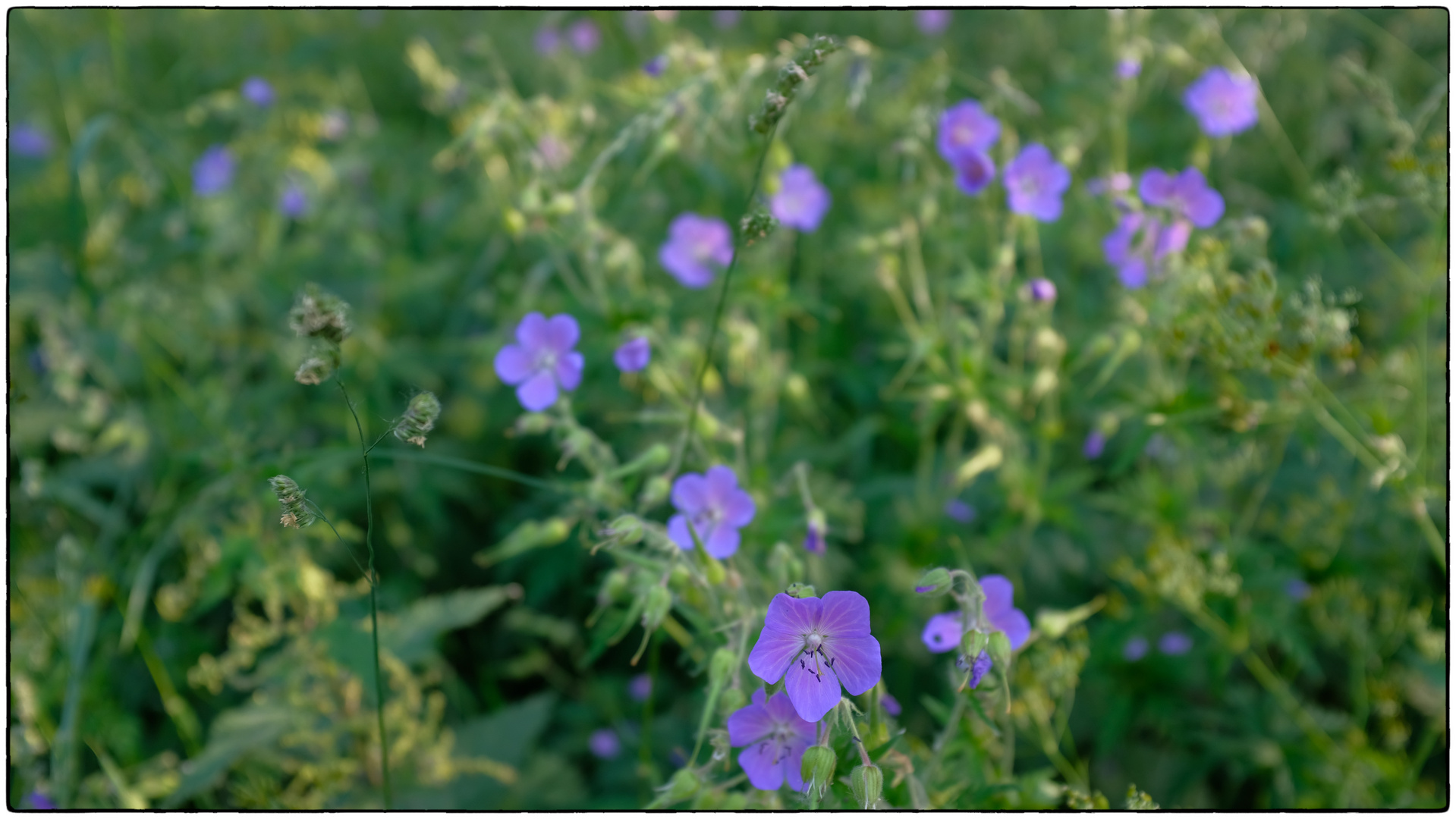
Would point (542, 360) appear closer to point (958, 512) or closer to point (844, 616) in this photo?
point (844, 616)

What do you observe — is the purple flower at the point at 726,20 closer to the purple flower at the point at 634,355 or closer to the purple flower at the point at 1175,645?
the purple flower at the point at 634,355

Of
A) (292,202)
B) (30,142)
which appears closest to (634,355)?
Result: (292,202)

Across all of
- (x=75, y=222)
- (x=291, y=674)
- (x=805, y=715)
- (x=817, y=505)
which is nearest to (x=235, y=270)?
(x=75, y=222)

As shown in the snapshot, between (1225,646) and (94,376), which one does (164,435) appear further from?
(1225,646)

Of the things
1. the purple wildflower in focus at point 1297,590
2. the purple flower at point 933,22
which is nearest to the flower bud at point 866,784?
the purple wildflower in focus at point 1297,590

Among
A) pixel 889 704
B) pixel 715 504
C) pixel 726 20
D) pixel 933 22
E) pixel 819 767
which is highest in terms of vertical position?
pixel 819 767

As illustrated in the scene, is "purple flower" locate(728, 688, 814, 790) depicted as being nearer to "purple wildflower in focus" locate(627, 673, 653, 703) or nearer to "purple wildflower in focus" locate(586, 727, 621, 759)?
"purple wildflower in focus" locate(586, 727, 621, 759)
